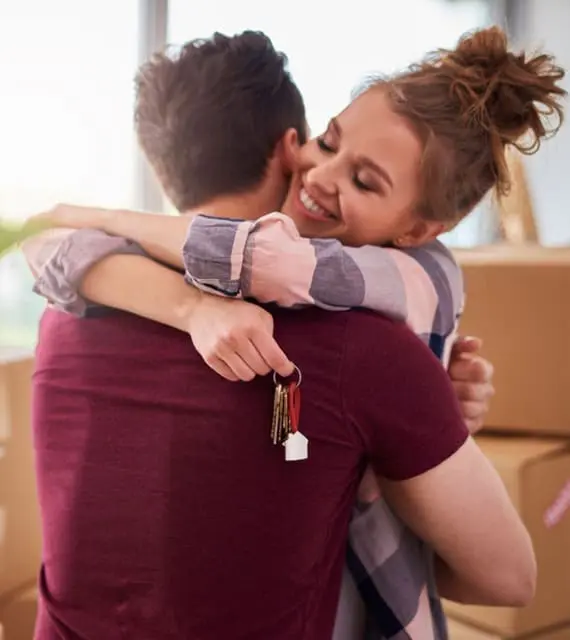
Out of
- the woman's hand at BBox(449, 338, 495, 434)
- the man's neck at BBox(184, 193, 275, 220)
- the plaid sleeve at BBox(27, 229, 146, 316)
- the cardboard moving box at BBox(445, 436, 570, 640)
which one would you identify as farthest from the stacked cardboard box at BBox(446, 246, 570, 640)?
the plaid sleeve at BBox(27, 229, 146, 316)

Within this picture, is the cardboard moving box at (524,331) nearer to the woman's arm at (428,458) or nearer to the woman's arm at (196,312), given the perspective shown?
the woman's arm at (428,458)

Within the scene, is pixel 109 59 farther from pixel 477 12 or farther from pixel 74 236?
pixel 477 12

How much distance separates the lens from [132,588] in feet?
2.33

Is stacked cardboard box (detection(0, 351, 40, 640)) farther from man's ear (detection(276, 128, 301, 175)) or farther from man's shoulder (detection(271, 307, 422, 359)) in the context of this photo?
man's shoulder (detection(271, 307, 422, 359))

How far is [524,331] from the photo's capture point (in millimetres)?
1323

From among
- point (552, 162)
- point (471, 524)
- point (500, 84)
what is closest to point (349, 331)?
point (471, 524)

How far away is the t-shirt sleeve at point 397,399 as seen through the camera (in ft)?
2.10

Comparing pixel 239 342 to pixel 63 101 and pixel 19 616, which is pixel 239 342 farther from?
pixel 63 101

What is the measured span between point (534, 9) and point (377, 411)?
68.7 inches

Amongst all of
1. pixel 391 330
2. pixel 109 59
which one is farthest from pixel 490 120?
pixel 109 59

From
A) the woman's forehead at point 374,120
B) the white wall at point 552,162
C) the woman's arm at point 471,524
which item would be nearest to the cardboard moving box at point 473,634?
the woman's arm at point 471,524

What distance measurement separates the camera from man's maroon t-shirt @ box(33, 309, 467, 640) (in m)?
0.65

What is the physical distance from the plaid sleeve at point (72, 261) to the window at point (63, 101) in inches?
18.9

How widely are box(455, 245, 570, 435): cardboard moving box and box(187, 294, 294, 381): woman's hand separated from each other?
74 centimetres
